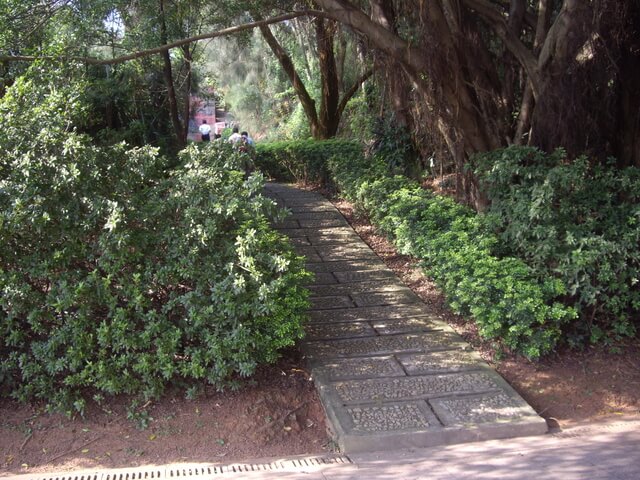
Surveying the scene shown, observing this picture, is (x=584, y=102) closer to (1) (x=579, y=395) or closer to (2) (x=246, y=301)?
(1) (x=579, y=395)

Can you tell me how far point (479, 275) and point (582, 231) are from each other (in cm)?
104

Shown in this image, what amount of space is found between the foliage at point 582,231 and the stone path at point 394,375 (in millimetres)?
1095

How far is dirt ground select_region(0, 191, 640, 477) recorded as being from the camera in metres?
4.61

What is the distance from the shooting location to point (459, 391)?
17.0 ft

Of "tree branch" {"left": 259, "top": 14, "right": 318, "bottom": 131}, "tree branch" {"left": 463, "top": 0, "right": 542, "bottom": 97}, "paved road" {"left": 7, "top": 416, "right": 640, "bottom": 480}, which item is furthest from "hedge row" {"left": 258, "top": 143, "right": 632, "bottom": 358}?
"tree branch" {"left": 259, "top": 14, "right": 318, "bottom": 131}

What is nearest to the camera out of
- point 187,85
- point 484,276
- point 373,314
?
point 484,276

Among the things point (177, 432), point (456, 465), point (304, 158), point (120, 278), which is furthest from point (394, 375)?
point (304, 158)

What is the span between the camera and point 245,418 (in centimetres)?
499

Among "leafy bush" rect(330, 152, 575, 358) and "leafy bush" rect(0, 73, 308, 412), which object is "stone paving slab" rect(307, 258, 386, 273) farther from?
"leafy bush" rect(0, 73, 308, 412)

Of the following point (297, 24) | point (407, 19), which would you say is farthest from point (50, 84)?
point (297, 24)

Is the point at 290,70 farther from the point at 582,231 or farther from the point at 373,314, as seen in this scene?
the point at 582,231

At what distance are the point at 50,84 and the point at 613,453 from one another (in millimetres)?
5832

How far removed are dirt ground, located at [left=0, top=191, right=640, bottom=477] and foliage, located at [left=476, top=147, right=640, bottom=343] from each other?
413mm

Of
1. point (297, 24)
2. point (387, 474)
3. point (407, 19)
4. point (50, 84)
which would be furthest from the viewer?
point (297, 24)
